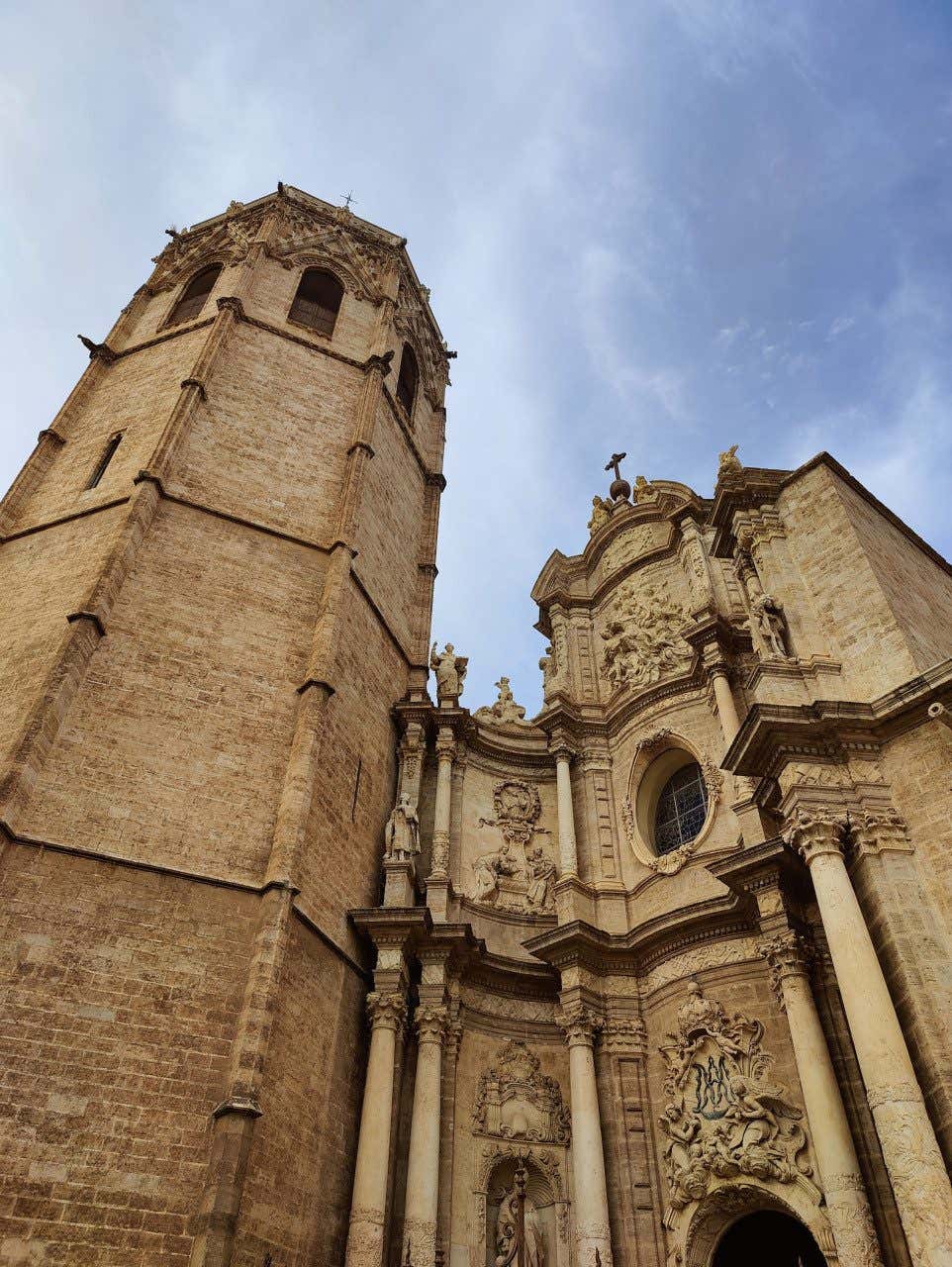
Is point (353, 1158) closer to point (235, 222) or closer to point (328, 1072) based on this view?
point (328, 1072)

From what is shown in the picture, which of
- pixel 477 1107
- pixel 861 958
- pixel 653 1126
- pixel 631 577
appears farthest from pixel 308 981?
pixel 631 577

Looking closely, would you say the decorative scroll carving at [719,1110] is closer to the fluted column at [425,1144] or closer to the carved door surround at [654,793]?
the carved door surround at [654,793]

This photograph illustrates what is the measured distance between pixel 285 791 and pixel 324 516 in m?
5.85

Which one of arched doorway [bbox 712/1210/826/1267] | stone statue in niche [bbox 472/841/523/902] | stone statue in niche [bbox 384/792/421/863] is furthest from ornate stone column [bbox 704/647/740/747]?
arched doorway [bbox 712/1210/826/1267]

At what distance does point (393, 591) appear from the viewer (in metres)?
17.7

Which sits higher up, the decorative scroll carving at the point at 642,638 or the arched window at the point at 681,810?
the decorative scroll carving at the point at 642,638

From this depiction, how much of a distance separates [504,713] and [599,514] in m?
5.19

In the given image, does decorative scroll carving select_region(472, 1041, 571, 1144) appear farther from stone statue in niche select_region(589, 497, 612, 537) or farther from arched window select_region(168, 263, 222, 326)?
arched window select_region(168, 263, 222, 326)

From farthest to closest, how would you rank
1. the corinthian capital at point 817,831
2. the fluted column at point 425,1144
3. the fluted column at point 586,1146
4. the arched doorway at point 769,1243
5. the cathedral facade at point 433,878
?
1. the arched doorway at point 769,1243
2. the fluted column at point 586,1146
3. the fluted column at point 425,1144
4. the corinthian capital at point 817,831
5. the cathedral facade at point 433,878

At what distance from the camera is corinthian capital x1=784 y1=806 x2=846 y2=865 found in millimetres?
8773

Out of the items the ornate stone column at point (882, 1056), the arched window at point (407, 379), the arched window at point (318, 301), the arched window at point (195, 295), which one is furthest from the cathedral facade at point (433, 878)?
the arched window at point (407, 379)

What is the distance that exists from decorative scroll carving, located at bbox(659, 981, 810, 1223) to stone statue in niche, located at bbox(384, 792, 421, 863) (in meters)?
4.33

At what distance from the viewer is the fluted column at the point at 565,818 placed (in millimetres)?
13989

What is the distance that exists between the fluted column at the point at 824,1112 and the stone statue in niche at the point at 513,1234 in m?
3.82
